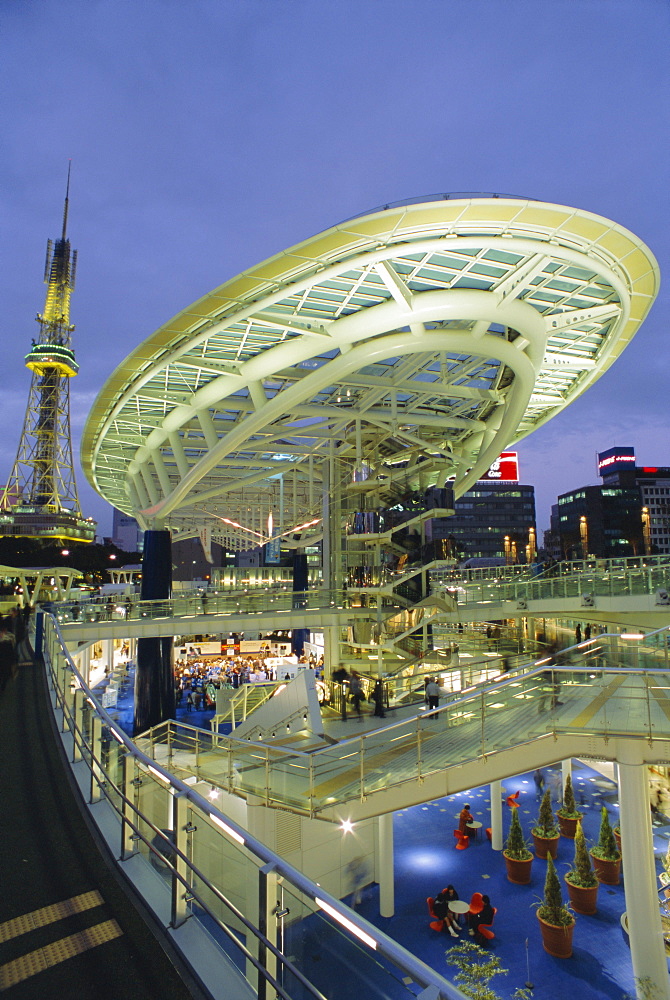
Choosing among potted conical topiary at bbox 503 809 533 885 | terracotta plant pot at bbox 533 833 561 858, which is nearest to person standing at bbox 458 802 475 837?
terracotta plant pot at bbox 533 833 561 858

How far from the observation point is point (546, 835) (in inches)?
668

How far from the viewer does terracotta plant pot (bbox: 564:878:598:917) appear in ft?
46.5

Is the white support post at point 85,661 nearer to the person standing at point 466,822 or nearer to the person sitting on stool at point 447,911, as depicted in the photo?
the person standing at point 466,822

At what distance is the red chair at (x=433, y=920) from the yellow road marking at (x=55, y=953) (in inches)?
519

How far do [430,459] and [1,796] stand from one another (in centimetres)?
2909

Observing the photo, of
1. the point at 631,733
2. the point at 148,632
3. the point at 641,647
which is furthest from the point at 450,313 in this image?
the point at 148,632

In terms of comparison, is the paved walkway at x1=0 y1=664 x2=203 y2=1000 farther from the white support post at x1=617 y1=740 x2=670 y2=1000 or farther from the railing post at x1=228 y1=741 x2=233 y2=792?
the white support post at x1=617 y1=740 x2=670 y2=1000

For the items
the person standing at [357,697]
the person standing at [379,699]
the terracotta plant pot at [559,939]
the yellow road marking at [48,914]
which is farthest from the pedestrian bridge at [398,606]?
the yellow road marking at [48,914]

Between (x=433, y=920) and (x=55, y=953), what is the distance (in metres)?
14.0

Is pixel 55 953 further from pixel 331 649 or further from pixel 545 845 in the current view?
pixel 331 649

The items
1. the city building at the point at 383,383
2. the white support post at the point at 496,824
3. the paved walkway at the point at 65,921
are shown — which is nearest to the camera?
the paved walkway at the point at 65,921

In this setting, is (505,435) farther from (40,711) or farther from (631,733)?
(40,711)

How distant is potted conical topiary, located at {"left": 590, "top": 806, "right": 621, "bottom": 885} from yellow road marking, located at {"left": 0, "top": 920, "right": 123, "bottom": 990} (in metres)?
16.0

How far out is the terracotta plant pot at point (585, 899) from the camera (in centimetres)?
1416
